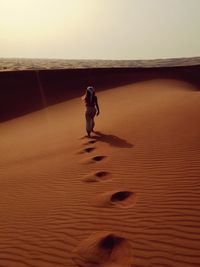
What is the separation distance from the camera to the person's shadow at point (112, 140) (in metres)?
9.17

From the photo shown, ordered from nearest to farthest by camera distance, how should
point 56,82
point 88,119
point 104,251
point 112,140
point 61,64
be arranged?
1. point 104,251
2. point 112,140
3. point 88,119
4. point 56,82
5. point 61,64

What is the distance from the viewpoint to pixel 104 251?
13.5 feet

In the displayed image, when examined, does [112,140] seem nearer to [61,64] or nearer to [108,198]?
[108,198]

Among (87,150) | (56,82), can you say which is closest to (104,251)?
(87,150)

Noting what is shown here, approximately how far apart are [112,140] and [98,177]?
303 cm

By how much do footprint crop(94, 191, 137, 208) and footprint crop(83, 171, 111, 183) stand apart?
0.94 meters

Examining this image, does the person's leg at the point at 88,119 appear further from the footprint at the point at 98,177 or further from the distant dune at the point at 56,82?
the distant dune at the point at 56,82

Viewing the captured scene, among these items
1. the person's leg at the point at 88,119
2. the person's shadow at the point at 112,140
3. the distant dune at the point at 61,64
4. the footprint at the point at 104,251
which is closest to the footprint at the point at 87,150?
the person's shadow at the point at 112,140

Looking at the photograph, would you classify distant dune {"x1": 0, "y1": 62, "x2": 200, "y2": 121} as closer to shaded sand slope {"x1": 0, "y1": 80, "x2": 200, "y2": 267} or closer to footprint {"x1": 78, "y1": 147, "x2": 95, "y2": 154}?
shaded sand slope {"x1": 0, "y1": 80, "x2": 200, "y2": 267}

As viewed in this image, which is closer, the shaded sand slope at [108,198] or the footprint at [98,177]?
the shaded sand slope at [108,198]

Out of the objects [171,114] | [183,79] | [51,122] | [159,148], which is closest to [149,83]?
[183,79]

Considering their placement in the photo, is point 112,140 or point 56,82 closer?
point 112,140

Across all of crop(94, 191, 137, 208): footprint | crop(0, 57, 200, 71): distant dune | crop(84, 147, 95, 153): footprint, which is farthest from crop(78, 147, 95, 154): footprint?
crop(0, 57, 200, 71): distant dune

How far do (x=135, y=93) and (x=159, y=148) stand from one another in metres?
14.2
